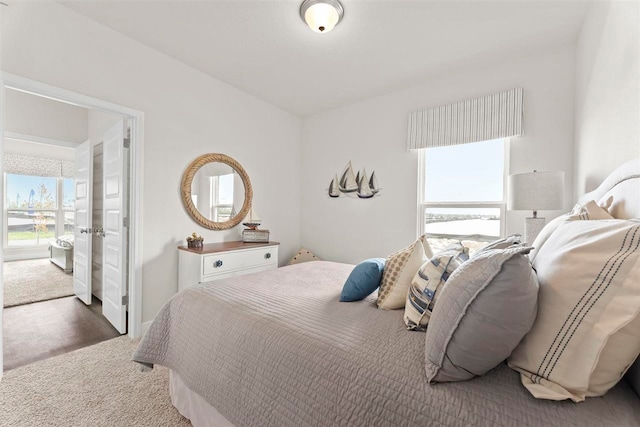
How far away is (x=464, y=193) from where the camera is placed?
291 cm

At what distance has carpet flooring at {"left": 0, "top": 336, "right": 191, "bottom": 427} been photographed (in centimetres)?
152

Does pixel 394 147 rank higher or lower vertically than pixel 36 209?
higher

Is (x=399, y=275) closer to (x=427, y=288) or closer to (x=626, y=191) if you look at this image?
(x=427, y=288)

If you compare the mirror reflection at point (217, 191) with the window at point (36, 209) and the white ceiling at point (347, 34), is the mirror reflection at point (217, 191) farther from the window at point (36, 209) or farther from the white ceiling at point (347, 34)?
the window at point (36, 209)

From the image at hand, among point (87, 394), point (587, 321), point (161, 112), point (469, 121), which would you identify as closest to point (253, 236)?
point (161, 112)

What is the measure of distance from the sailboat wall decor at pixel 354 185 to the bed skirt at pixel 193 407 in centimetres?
264

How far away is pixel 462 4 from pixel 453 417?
7.82 ft

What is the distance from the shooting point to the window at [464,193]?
2.73 metres

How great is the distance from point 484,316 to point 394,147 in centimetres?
279

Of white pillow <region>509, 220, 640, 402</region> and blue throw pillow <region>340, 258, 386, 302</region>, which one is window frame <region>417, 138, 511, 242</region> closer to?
blue throw pillow <region>340, 258, 386, 302</region>

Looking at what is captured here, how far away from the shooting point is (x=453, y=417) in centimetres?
71

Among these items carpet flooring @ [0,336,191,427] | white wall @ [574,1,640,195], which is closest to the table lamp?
white wall @ [574,1,640,195]

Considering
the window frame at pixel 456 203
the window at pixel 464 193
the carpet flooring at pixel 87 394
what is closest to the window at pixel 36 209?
the carpet flooring at pixel 87 394

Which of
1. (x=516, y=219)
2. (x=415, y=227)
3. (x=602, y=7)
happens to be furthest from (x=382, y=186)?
(x=602, y=7)
